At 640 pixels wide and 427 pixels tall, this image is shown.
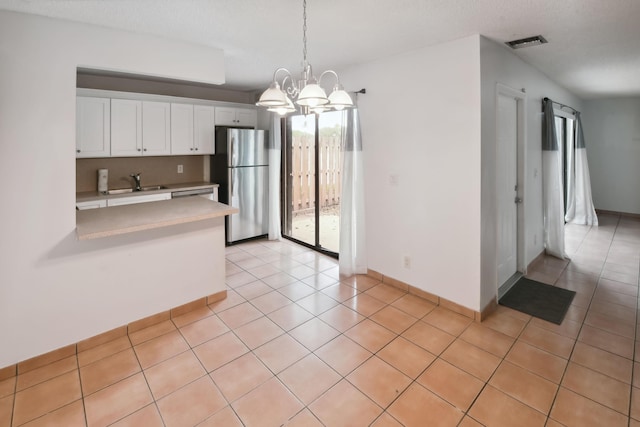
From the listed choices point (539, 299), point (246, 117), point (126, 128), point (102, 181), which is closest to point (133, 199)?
point (102, 181)

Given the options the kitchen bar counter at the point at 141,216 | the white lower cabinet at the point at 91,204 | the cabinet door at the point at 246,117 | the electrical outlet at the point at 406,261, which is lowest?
the electrical outlet at the point at 406,261

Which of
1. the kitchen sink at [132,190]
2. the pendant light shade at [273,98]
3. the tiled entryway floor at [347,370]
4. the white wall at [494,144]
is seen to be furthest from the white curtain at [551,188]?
the kitchen sink at [132,190]

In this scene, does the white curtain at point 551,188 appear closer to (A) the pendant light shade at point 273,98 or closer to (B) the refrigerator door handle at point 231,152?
(A) the pendant light shade at point 273,98

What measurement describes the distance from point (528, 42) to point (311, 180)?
3.64m

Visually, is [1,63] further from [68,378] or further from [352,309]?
[352,309]

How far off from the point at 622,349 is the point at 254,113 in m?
5.28

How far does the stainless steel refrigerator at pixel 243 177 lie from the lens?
486 cm

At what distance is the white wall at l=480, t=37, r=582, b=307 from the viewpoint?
2.75m

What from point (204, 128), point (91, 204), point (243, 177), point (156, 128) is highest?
point (204, 128)

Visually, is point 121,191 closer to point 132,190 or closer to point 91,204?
point 132,190

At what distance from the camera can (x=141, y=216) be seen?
2.62 metres

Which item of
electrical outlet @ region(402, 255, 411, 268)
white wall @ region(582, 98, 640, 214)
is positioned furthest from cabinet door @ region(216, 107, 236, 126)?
white wall @ region(582, 98, 640, 214)

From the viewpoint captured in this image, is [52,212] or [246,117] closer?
[52,212]

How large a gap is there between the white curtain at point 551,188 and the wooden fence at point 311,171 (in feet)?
8.96
